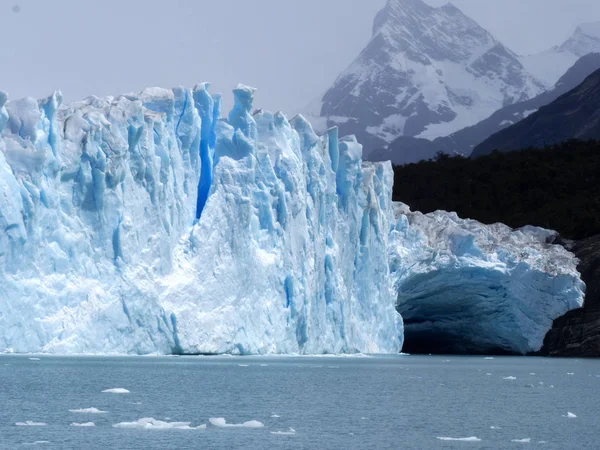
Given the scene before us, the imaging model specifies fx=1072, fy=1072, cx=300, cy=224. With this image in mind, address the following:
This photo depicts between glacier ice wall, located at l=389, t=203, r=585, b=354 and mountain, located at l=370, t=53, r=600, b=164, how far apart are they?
8231cm

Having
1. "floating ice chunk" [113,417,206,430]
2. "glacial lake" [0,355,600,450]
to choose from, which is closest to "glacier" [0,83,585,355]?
"glacial lake" [0,355,600,450]

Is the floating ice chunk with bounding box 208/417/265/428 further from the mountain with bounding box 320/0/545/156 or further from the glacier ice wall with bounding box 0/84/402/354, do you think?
the mountain with bounding box 320/0/545/156

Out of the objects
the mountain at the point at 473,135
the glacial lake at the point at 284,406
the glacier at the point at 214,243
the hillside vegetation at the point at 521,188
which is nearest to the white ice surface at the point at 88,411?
the glacial lake at the point at 284,406

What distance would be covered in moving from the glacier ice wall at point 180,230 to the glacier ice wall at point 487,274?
3583 millimetres

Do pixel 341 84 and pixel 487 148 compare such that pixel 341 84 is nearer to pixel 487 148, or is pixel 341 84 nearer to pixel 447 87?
pixel 447 87

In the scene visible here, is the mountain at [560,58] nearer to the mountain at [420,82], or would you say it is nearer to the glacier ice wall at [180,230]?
the mountain at [420,82]

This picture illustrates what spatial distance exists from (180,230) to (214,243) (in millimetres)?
1218

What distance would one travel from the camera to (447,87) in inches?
5635

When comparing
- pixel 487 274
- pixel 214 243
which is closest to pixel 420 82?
pixel 487 274

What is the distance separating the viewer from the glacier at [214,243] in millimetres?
31984

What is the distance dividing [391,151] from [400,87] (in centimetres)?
1426

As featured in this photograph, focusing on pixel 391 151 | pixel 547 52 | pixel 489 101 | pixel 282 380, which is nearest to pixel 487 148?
pixel 391 151

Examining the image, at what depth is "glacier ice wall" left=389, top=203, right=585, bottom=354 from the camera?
45.3 meters

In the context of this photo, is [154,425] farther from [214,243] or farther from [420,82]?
[420,82]
